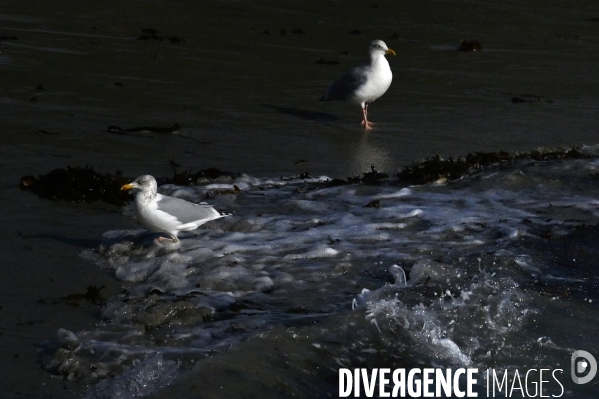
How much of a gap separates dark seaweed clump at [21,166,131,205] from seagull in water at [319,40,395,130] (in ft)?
10.7

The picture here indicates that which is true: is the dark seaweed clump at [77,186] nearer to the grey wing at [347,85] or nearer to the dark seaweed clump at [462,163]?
the dark seaweed clump at [462,163]

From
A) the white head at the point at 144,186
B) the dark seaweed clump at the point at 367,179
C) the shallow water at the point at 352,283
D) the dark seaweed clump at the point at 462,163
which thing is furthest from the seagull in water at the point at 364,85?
the white head at the point at 144,186

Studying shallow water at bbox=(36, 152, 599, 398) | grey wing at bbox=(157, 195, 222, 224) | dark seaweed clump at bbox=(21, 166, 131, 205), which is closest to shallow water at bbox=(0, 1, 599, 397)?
shallow water at bbox=(36, 152, 599, 398)

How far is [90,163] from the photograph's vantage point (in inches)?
307

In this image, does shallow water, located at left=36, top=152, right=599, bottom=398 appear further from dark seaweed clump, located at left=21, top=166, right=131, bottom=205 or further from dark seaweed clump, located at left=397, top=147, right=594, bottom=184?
dark seaweed clump, located at left=21, top=166, right=131, bottom=205

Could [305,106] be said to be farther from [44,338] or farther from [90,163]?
[44,338]

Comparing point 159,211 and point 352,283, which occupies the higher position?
point 159,211

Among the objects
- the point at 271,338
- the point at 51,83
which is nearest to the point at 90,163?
the point at 51,83

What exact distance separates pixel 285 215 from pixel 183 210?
39.8 inches

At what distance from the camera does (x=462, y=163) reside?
27.0 feet

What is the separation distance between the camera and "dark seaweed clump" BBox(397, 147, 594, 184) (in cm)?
794

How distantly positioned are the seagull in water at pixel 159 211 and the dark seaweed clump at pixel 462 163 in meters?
2.25

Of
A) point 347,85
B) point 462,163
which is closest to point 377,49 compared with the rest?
point 347,85

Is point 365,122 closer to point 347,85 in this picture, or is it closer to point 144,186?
point 347,85
